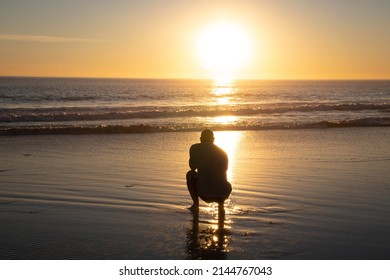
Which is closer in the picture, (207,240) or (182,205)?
(207,240)

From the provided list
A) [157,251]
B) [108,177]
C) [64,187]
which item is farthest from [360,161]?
[157,251]

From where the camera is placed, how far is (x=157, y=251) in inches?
249

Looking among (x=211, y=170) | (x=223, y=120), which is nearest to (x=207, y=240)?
(x=211, y=170)

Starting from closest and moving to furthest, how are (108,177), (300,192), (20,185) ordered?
(300,192) → (20,185) → (108,177)

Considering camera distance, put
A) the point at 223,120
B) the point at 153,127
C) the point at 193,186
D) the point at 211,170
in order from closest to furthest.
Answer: the point at 211,170 < the point at 193,186 < the point at 153,127 < the point at 223,120

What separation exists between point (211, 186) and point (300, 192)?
2.61m

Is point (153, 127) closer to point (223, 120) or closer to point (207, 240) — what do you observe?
point (223, 120)

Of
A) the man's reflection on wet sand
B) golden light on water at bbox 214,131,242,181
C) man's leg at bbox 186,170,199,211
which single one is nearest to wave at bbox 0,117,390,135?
golden light on water at bbox 214,131,242,181

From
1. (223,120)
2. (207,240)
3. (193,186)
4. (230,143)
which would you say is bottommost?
(207,240)

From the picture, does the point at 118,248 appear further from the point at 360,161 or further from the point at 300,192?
the point at 360,161

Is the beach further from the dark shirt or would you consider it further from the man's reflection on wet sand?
the dark shirt

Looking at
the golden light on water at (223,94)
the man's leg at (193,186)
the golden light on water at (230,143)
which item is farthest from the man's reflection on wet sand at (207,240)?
the golden light on water at (223,94)

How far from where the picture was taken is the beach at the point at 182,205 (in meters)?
6.46

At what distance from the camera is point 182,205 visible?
8.63 meters
